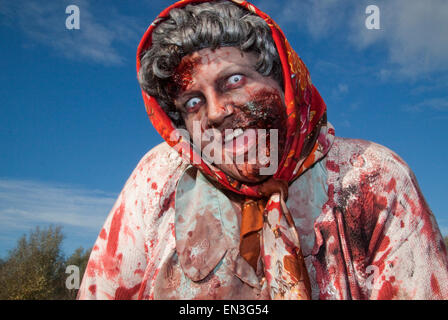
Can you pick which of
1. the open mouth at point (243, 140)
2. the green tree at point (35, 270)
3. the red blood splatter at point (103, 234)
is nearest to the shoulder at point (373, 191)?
the open mouth at point (243, 140)

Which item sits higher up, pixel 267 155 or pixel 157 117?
pixel 157 117

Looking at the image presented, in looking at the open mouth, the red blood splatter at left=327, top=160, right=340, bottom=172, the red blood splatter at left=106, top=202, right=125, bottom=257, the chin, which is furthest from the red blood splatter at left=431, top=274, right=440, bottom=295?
the red blood splatter at left=106, top=202, right=125, bottom=257

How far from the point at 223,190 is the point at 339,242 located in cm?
84

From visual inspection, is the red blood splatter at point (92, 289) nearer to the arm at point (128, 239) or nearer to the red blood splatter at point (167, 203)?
the arm at point (128, 239)

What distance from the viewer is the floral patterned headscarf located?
2291 mm

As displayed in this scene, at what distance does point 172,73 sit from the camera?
2682mm

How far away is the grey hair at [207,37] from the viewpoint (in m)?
2.55

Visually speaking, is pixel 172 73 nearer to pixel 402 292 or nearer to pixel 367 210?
pixel 367 210

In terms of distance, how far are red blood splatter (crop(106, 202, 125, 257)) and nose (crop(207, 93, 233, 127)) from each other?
3.36 feet

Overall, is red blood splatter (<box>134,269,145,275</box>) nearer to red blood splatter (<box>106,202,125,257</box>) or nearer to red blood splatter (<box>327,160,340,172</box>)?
red blood splatter (<box>106,202,125,257</box>)

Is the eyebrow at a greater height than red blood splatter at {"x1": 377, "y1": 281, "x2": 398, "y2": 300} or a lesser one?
greater

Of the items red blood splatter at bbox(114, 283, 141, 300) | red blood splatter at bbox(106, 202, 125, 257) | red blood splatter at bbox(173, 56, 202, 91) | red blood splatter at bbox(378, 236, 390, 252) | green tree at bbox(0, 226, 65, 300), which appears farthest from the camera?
green tree at bbox(0, 226, 65, 300)
